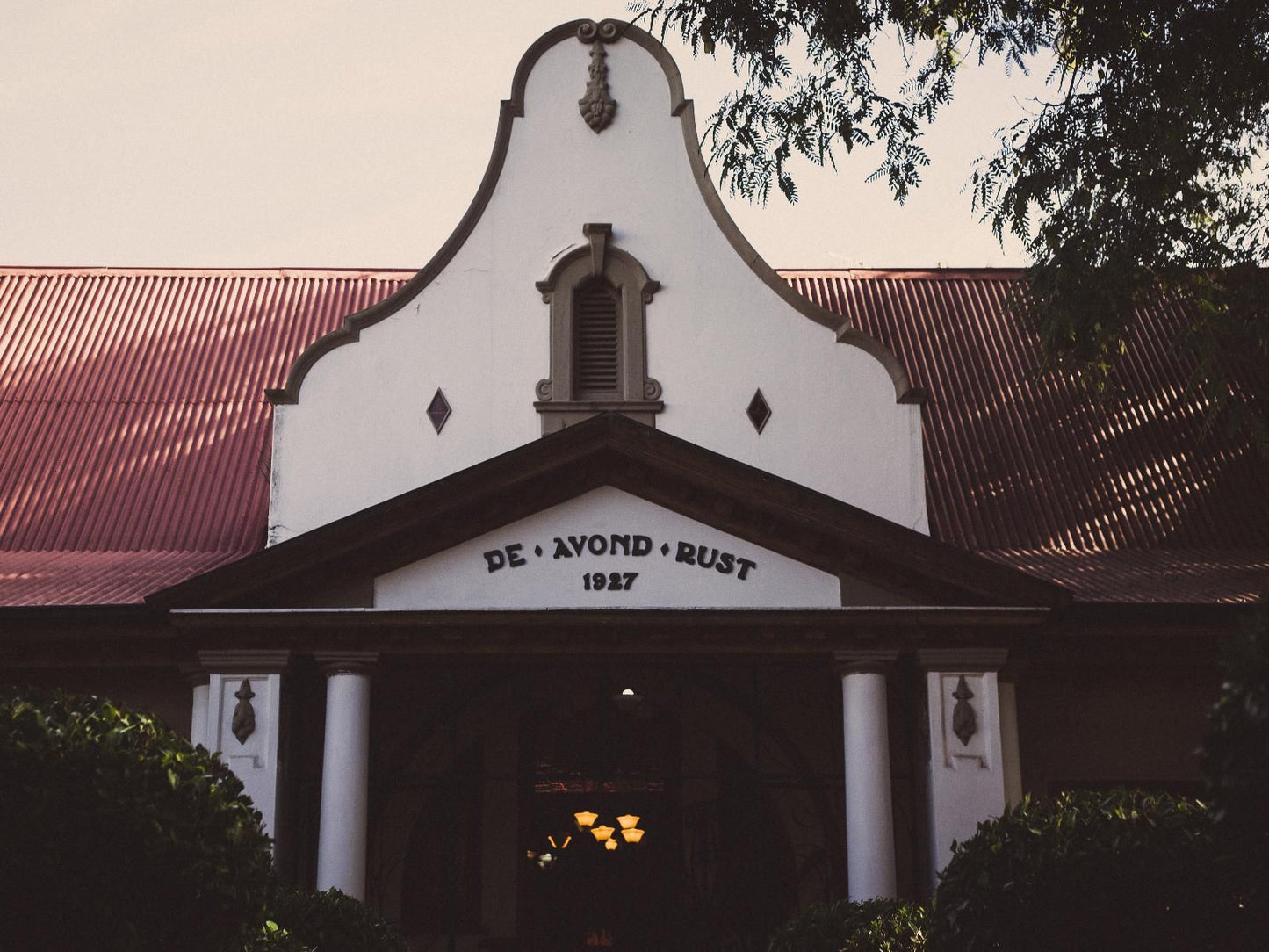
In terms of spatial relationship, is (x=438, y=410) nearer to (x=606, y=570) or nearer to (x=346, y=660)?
(x=606, y=570)

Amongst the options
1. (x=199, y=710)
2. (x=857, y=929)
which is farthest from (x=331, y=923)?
(x=857, y=929)

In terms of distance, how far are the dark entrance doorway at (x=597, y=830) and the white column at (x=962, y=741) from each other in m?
3.67

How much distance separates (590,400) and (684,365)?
Result: 1132mm

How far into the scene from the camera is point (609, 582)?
1561cm

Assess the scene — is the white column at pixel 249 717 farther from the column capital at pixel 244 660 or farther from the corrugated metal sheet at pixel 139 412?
the corrugated metal sheet at pixel 139 412

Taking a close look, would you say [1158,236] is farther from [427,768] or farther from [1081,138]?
[427,768]

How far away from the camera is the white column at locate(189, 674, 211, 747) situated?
51.0ft

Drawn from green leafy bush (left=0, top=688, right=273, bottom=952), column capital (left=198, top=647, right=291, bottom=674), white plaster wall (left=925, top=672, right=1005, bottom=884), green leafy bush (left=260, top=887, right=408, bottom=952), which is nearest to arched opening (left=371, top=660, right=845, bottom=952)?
white plaster wall (left=925, top=672, right=1005, bottom=884)

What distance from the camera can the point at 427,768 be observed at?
18297 mm

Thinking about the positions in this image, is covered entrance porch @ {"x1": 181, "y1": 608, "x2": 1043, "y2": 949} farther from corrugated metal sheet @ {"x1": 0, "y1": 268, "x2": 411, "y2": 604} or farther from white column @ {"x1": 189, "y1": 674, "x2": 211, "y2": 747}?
corrugated metal sheet @ {"x1": 0, "y1": 268, "x2": 411, "y2": 604}

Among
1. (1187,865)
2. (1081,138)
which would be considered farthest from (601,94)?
(1187,865)

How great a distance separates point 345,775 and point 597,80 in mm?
8727

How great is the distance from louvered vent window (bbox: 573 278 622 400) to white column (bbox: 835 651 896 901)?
14.4 ft

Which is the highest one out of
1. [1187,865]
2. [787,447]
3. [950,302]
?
[950,302]
